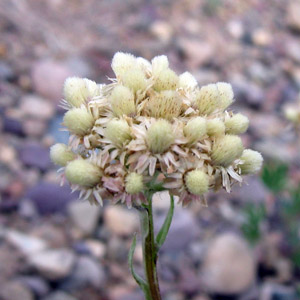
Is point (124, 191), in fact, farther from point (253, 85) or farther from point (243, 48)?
point (243, 48)

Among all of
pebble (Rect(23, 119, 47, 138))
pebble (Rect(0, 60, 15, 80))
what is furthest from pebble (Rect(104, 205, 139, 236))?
pebble (Rect(0, 60, 15, 80))

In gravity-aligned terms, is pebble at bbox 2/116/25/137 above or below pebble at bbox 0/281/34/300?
above

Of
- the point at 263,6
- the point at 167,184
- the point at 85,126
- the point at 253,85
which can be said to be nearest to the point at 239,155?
the point at 167,184

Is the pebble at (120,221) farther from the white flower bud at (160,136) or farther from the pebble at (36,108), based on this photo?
the white flower bud at (160,136)

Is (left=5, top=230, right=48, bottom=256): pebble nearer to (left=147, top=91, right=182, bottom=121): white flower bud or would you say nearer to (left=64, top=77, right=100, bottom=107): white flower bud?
(left=64, top=77, right=100, bottom=107): white flower bud

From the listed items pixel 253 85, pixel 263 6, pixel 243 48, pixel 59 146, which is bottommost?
pixel 59 146

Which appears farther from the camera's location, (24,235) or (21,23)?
(21,23)
